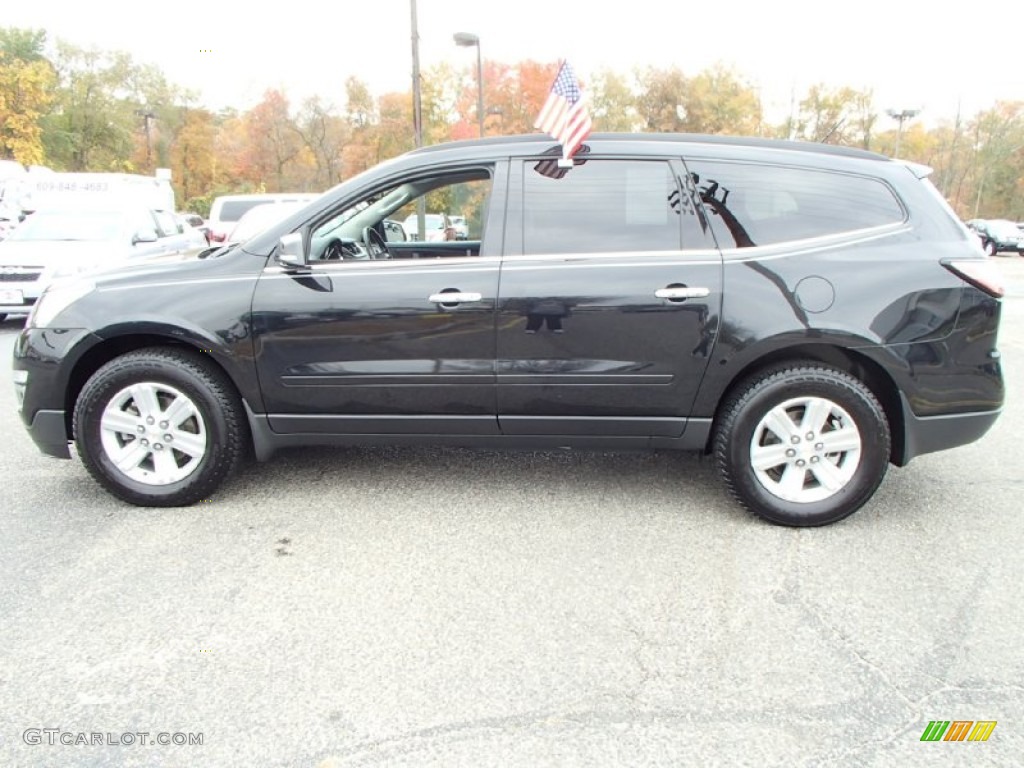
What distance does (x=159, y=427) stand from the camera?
3717 millimetres

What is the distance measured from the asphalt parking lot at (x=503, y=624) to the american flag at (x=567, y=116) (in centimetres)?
178

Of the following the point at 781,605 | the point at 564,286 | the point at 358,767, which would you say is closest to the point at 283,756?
the point at 358,767

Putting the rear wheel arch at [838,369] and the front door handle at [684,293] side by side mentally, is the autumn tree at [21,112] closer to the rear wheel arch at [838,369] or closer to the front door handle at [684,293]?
the front door handle at [684,293]

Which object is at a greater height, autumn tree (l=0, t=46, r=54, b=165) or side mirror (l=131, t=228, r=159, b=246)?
autumn tree (l=0, t=46, r=54, b=165)

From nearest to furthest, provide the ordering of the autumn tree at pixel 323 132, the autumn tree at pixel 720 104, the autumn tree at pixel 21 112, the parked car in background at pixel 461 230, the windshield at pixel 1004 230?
the parked car in background at pixel 461 230
the windshield at pixel 1004 230
the autumn tree at pixel 21 112
the autumn tree at pixel 323 132
the autumn tree at pixel 720 104

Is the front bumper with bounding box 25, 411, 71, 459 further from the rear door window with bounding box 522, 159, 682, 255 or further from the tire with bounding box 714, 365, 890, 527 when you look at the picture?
the tire with bounding box 714, 365, 890, 527

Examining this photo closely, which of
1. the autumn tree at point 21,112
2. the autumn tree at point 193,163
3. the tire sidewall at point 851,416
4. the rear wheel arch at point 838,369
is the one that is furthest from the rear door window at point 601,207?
the autumn tree at point 193,163

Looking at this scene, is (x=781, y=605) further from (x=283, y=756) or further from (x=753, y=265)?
(x=283, y=756)

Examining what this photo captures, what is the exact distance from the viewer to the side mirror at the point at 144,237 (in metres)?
10.2

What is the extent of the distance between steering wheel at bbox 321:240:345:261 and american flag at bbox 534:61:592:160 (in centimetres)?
120

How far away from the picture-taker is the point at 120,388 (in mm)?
3678

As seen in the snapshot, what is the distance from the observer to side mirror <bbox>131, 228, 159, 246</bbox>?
1018cm

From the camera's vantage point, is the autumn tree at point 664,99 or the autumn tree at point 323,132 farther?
the autumn tree at point 664,99

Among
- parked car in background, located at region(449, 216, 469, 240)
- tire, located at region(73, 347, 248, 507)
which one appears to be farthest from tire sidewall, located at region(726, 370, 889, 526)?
tire, located at region(73, 347, 248, 507)
